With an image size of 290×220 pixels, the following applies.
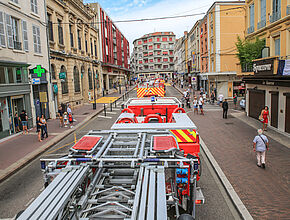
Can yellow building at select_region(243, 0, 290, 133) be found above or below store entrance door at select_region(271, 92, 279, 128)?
above

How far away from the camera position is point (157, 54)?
4616 inches

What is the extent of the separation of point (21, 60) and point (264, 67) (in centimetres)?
1693

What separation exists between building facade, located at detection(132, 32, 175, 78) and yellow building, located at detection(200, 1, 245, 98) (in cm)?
8088

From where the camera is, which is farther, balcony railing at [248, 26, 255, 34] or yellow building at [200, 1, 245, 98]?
yellow building at [200, 1, 245, 98]

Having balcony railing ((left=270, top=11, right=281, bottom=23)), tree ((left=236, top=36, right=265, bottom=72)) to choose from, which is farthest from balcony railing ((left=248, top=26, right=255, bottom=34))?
balcony railing ((left=270, top=11, right=281, bottom=23))

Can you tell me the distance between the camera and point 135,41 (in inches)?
5027

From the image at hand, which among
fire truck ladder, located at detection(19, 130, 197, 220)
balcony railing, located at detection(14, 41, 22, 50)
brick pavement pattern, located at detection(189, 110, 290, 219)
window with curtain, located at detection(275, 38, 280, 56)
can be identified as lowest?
brick pavement pattern, located at detection(189, 110, 290, 219)

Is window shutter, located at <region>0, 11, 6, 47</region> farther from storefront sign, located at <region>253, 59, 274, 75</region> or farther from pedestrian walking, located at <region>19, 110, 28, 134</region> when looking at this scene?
storefront sign, located at <region>253, 59, 274, 75</region>

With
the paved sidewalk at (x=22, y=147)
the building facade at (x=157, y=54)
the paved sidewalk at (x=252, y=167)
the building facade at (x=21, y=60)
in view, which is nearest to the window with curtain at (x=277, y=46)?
the paved sidewalk at (x=252, y=167)

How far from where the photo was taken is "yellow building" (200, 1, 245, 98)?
112 ft

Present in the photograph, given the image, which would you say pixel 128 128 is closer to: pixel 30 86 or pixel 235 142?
pixel 235 142

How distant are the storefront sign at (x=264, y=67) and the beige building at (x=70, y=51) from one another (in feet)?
59.3

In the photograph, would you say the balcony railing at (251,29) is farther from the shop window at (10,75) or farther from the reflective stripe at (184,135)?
the shop window at (10,75)

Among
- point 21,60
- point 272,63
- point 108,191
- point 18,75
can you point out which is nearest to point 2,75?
point 18,75
